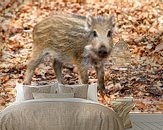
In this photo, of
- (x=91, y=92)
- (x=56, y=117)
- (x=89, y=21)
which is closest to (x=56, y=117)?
(x=56, y=117)

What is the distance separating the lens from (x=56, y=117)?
136 inches

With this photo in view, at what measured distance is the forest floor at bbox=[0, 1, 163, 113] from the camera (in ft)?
16.7

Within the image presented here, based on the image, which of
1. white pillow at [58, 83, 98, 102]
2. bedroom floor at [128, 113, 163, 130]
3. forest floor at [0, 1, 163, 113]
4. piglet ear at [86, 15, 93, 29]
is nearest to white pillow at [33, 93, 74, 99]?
white pillow at [58, 83, 98, 102]

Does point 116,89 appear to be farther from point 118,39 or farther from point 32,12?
point 32,12

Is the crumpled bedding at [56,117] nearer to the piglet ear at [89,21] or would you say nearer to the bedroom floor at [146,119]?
the piglet ear at [89,21]

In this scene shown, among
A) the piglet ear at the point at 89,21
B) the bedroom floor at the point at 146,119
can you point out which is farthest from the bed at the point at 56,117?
the bedroom floor at the point at 146,119

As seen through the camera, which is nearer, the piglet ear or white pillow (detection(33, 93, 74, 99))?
white pillow (detection(33, 93, 74, 99))

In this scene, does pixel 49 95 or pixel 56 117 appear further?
pixel 49 95

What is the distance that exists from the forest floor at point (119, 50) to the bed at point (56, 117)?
1.50m

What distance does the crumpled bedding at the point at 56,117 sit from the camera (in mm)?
3434

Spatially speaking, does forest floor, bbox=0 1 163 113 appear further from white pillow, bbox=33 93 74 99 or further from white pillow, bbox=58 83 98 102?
white pillow, bbox=33 93 74 99

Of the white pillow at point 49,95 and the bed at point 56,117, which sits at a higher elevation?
the white pillow at point 49,95

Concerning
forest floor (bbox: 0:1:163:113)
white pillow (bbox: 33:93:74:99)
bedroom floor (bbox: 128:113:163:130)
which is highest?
forest floor (bbox: 0:1:163:113)

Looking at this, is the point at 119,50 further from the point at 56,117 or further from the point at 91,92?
the point at 56,117
